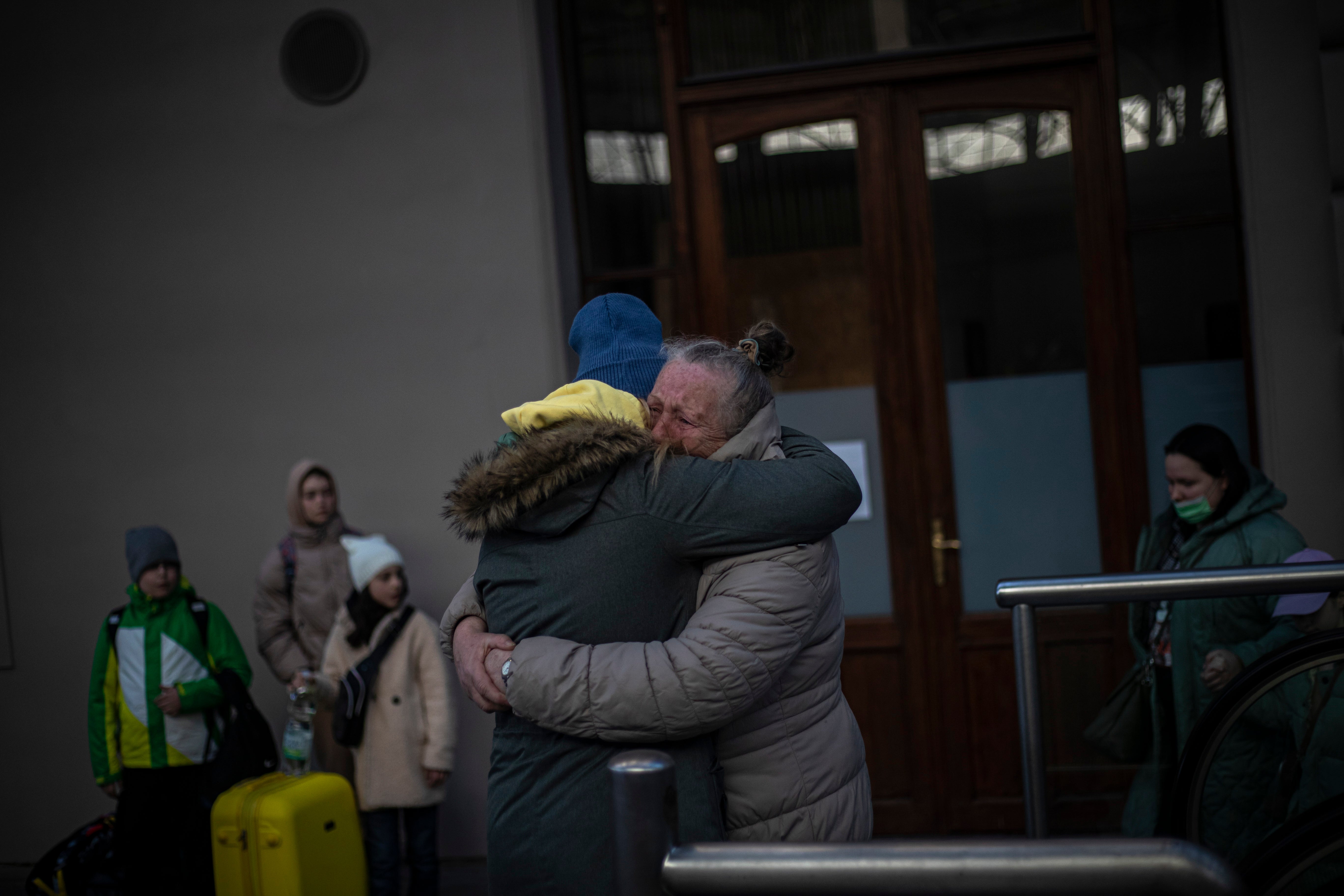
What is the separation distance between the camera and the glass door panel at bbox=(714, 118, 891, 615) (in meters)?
4.88

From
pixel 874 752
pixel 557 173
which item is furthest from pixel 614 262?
pixel 874 752

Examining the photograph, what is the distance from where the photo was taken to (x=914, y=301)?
15.8ft

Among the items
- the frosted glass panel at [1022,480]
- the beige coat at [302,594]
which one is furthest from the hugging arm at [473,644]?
the frosted glass panel at [1022,480]

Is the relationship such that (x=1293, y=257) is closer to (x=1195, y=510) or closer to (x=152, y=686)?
(x=1195, y=510)

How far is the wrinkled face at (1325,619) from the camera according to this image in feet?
7.75

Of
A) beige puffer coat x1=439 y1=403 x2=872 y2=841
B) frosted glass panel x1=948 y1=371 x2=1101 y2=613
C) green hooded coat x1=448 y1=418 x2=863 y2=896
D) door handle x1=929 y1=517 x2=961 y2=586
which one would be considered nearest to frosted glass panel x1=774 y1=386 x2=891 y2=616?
door handle x1=929 y1=517 x2=961 y2=586

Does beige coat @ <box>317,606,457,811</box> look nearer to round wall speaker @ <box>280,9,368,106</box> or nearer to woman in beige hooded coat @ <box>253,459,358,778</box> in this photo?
woman in beige hooded coat @ <box>253,459,358,778</box>

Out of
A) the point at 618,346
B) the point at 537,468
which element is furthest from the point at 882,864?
the point at 618,346

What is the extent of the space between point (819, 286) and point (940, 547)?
1.27m

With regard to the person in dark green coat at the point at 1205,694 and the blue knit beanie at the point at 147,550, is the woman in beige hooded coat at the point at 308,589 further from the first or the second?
the person in dark green coat at the point at 1205,694

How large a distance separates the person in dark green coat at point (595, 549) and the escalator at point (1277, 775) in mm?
1280

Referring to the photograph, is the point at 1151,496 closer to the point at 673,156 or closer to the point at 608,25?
the point at 673,156

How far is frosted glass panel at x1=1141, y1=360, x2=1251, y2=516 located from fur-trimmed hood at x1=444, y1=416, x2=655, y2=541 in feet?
11.4

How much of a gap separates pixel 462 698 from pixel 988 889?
4.32 meters
